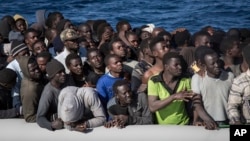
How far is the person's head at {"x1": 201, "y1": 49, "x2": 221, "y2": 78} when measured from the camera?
17.5 feet

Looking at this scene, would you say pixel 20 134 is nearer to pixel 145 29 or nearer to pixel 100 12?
pixel 145 29

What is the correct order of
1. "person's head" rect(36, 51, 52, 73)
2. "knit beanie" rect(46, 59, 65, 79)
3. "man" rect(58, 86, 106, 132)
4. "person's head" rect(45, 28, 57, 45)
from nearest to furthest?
"man" rect(58, 86, 106, 132) < "knit beanie" rect(46, 59, 65, 79) < "person's head" rect(36, 51, 52, 73) < "person's head" rect(45, 28, 57, 45)

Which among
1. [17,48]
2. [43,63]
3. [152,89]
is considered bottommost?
[152,89]

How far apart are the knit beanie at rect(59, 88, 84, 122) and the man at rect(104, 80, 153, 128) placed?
0.34 meters

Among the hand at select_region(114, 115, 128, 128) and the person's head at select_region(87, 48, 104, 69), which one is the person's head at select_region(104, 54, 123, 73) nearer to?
the person's head at select_region(87, 48, 104, 69)

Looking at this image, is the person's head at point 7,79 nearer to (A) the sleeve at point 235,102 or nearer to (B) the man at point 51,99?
(B) the man at point 51,99

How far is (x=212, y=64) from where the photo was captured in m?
5.37

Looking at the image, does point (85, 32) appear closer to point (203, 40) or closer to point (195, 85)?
point (203, 40)

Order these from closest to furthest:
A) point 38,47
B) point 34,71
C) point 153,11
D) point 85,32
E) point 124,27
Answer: point 34,71, point 38,47, point 85,32, point 124,27, point 153,11

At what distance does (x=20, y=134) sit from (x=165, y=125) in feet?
4.82

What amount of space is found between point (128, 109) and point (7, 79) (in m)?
1.34

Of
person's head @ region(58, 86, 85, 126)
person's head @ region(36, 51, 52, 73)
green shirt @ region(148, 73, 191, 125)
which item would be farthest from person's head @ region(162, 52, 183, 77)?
person's head @ region(36, 51, 52, 73)

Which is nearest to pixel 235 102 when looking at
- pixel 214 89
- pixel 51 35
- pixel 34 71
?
pixel 214 89

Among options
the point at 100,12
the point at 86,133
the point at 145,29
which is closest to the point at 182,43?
the point at 145,29
